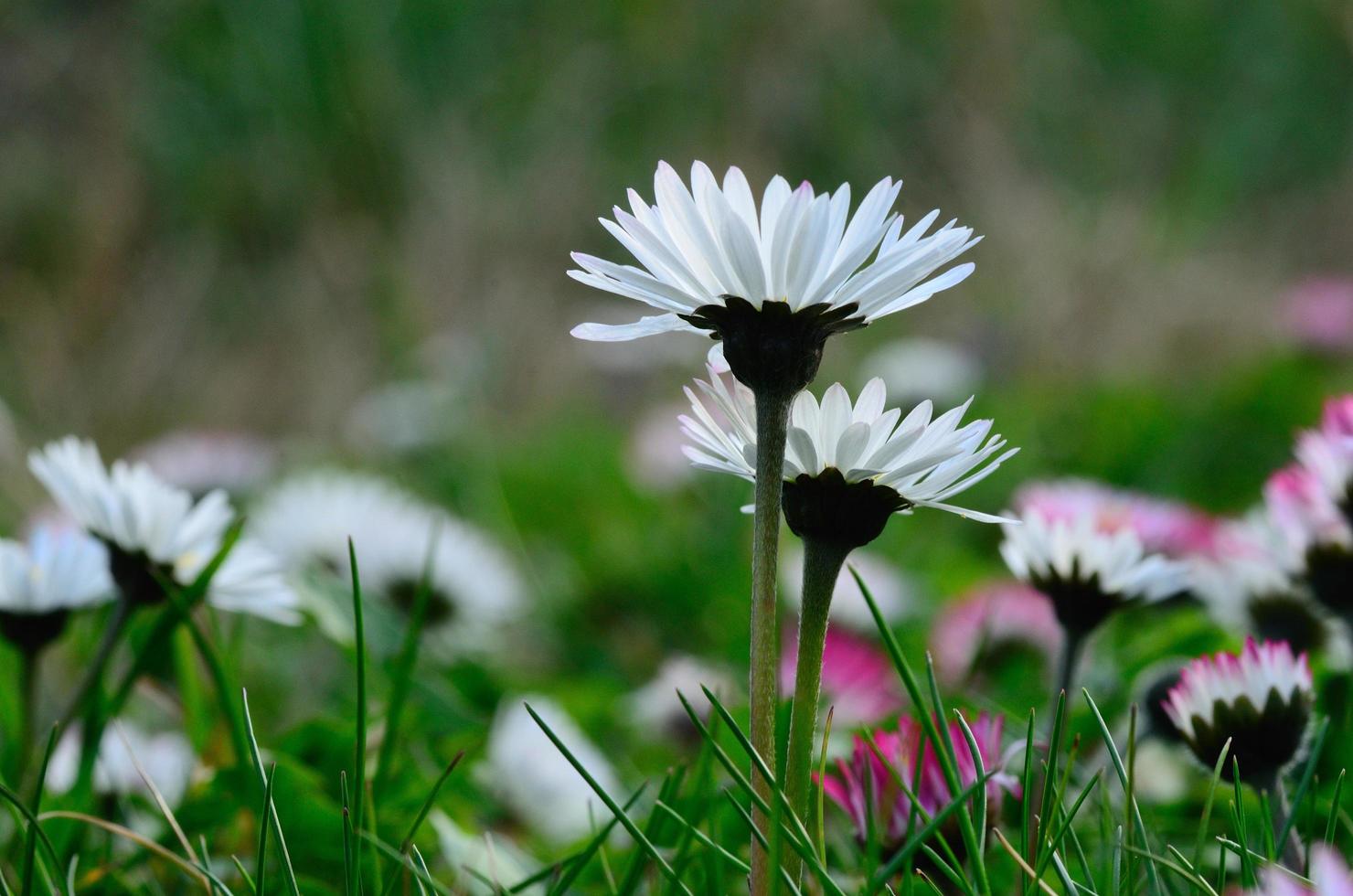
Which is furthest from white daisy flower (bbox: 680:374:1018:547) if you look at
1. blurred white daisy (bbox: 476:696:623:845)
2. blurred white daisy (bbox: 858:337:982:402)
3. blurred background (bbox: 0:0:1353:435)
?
blurred background (bbox: 0:0:1353:435)

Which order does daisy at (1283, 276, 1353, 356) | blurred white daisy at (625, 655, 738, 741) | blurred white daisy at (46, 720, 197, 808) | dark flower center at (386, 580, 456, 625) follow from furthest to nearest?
daisy at (1283, 276, 1353, 356) < dark flower center at (386, 580, 456, 625) < blurred white daisy at (625, 655, 738, 741) < blurred white daisy at (46, 720, 197, 808)

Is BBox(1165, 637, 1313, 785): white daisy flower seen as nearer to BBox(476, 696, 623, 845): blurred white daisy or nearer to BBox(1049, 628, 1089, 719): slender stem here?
BBox(1049, 628, 1089, 719): slender stem

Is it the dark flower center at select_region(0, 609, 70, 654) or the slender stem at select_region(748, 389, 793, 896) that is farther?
the dark flower center at select_region(0, 609, 70, 654)

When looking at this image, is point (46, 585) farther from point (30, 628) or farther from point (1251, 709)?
point (1251, 709)

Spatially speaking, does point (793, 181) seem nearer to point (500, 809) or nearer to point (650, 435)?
point (650, 435)

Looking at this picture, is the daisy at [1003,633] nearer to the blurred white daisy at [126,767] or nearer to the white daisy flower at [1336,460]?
the white daisy flower at [1336,460]

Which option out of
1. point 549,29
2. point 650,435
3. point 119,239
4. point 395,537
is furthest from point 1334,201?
point 395,537

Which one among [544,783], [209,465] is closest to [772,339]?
[544,783]
